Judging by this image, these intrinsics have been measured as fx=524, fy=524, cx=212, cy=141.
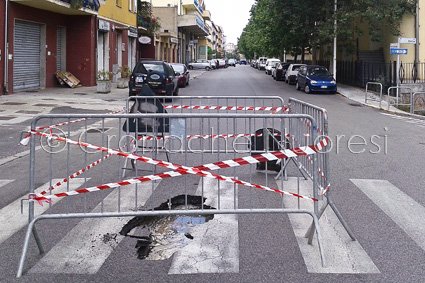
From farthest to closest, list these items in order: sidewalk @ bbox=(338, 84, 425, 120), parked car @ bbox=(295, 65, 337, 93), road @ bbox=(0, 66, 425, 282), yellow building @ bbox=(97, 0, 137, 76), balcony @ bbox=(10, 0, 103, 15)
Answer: yellow building @ bbox=(97, 0, 137, 76)
parked car @ bbox=(295, 65, 337, 93)
balcony @ bbox=(10, 0, 103, 15)
sidewalk @ bbox=(338, 84, 425, 120)
road @ bbox=(0, 66, 425, 282)

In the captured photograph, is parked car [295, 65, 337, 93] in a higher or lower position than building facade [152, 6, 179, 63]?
lower

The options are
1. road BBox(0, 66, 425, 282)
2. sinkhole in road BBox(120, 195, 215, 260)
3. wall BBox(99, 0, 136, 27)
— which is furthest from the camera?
wall BBox(99, 0, 136, 27)

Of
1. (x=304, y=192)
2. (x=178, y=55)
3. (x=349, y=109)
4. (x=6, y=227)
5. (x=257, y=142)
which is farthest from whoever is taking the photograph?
(x=178, y=55)

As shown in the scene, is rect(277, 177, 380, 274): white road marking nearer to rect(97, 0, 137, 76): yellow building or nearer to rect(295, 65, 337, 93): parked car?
rect(295, 65, 337, 93): parked car

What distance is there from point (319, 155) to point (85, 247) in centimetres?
263

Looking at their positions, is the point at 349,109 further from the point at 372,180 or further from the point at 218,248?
the point at 218,248

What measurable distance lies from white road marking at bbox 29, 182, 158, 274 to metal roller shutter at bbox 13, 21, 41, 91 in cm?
1952

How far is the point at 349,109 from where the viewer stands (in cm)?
2223

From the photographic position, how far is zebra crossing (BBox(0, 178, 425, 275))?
464cm

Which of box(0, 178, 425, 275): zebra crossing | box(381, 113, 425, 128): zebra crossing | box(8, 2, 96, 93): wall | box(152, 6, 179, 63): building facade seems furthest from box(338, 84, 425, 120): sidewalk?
box(152, 6, 179, 63): building facade

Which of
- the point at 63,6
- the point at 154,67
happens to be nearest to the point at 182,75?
the point at 154,67

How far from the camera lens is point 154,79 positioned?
22.8 m

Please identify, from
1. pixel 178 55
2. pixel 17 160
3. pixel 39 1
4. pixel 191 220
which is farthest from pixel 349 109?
pixel 178 55

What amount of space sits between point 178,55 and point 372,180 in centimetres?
6840
